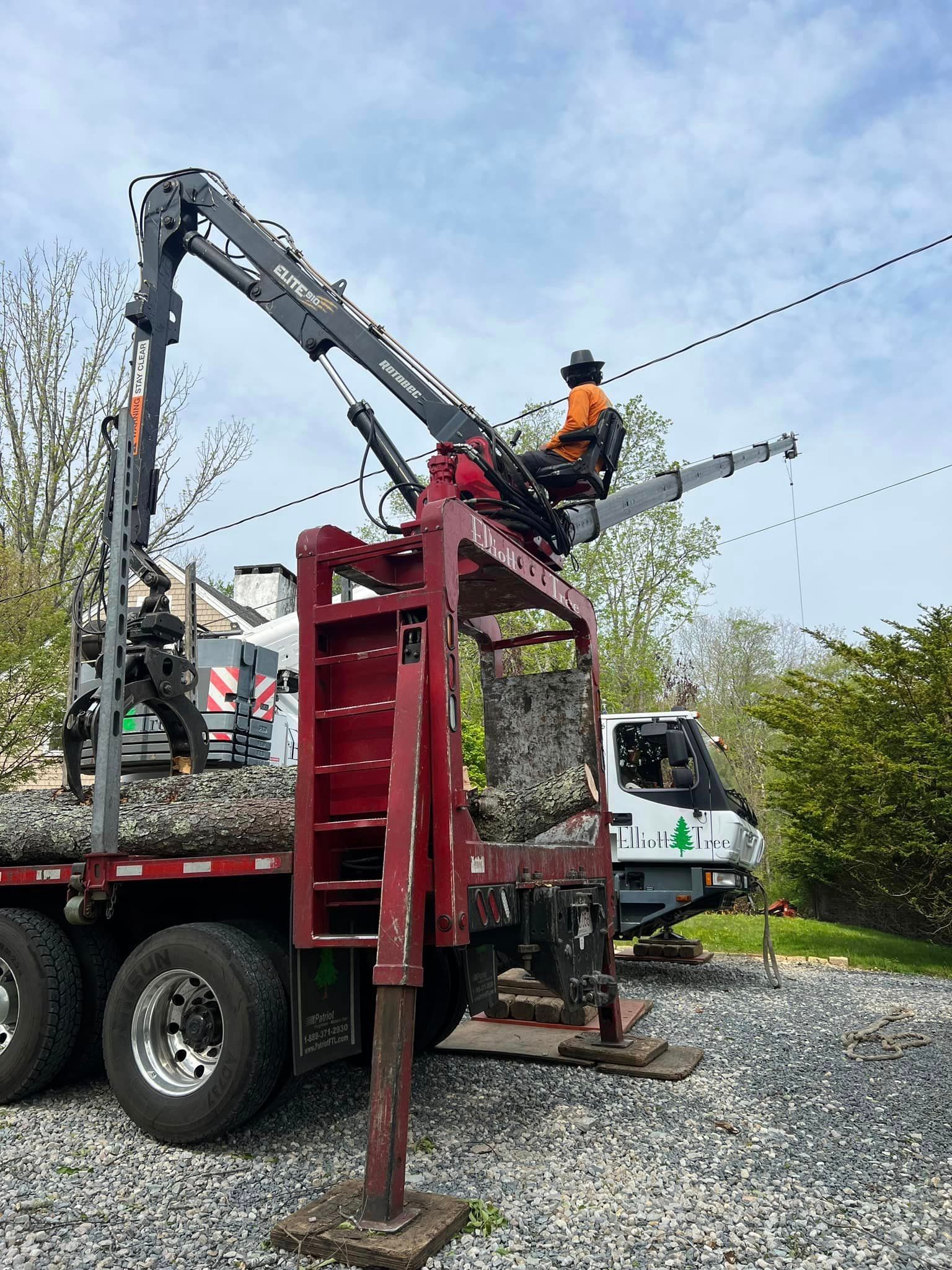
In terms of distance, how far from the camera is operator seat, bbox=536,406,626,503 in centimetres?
633

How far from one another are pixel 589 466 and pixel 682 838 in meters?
4.12

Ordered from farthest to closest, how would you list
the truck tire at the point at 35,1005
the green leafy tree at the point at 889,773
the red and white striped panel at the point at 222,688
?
the green leafy tree at the point at 889,773 < the red and white striped panel at the point at 222,688 < the truck tire at the point at 35,1005

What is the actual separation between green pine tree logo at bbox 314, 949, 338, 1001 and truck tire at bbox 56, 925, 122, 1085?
146cm

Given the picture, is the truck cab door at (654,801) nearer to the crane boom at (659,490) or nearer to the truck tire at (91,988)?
the crane boom at (659,490)

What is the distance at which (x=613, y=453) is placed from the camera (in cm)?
653

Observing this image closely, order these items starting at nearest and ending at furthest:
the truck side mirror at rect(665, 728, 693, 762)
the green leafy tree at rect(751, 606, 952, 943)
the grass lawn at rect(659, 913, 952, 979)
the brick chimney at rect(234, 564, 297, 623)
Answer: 1. the truck side mirror at rect(665, 728, 693, 762)
2. the green leafy tree at rect(751, 606, 952, 943)
3. the grass lawn at rect(659, 913, 952, 979)
4. the brick chimney at rect(234, 564, 297, 623)

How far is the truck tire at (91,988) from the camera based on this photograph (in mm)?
5141

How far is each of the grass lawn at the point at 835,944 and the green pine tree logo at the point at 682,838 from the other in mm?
3196

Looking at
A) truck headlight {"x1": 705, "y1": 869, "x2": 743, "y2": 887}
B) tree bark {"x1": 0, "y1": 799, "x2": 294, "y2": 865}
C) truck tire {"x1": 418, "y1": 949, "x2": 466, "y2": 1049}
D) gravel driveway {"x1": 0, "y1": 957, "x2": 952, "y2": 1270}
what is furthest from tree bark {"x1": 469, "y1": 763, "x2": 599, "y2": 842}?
truck headlight {"x1": 705, "y1": 869, "x2": 743, "y2": 887}

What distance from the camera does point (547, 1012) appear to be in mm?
7008

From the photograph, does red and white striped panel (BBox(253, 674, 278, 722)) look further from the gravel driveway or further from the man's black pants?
the gravel driveway

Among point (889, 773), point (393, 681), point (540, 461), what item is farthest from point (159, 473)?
point (889, 773)

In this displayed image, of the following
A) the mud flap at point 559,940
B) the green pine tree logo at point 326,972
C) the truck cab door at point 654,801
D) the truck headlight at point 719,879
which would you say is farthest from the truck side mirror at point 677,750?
the green pine tree logo at point 326,972

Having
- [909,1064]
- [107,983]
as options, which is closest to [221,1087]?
[107,983]
